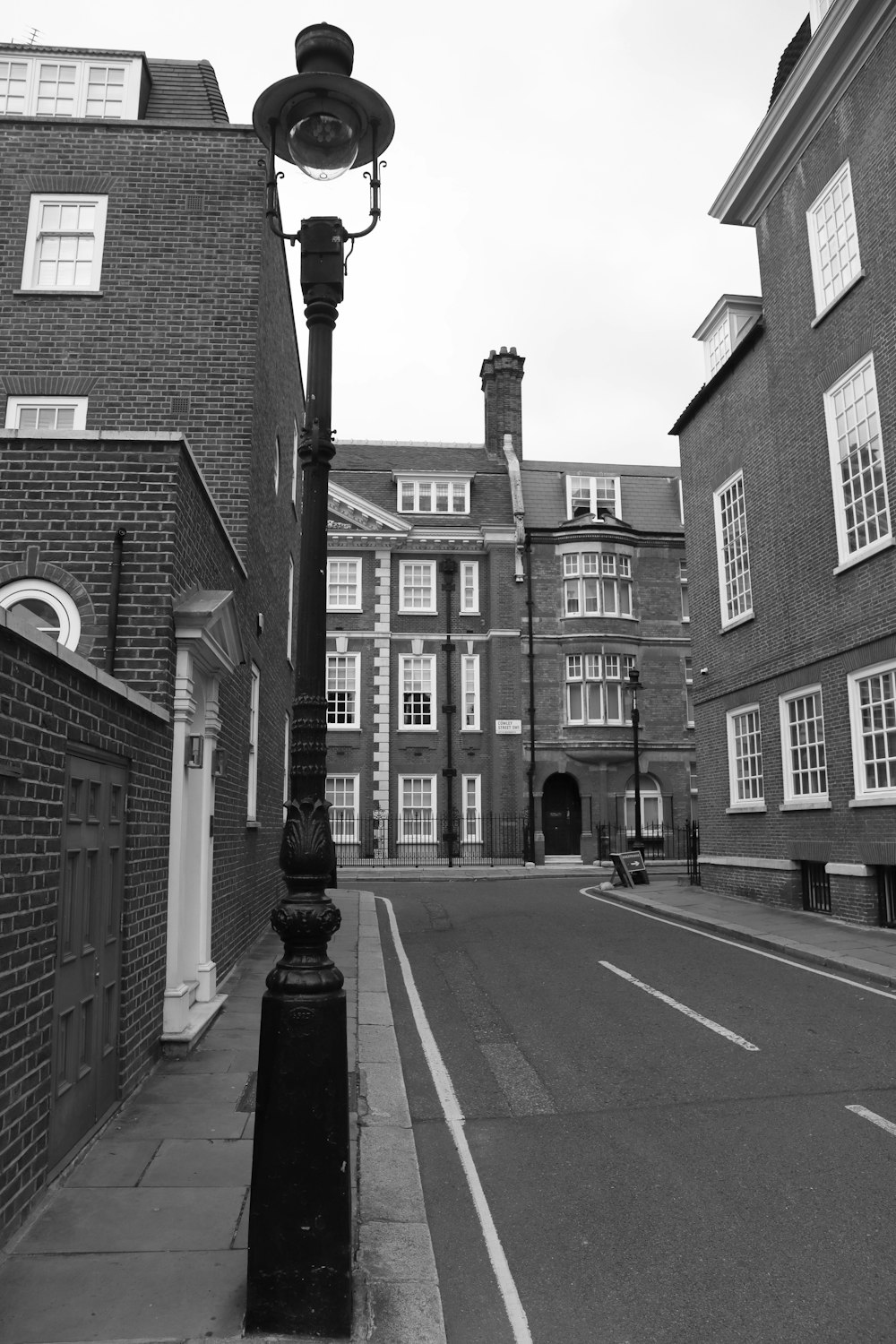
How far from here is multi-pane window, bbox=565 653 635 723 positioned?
36.8 meters

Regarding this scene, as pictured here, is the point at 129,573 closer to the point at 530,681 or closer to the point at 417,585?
the point at 530,681

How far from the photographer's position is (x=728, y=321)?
68.7 ft

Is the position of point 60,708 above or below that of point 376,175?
below

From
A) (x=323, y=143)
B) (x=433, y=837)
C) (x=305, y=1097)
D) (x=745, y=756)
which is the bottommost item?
(x=305, y=1097)

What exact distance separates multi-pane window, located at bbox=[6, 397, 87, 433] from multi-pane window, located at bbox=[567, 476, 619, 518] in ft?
93.6

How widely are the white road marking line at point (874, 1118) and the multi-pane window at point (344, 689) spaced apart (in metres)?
30.1

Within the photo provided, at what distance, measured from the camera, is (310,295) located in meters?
4.84

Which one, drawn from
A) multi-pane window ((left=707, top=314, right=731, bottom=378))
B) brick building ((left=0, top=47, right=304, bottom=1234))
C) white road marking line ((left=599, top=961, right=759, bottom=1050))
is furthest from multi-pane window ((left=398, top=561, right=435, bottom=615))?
white road marking line ((left=599, top=961, right=759, bottom=1050))

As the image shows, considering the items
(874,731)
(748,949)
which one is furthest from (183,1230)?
(874,731)

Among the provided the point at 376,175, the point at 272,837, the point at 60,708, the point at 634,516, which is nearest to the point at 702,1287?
the point at 60,708

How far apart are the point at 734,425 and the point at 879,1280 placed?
18.0 m

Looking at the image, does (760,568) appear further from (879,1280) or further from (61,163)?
(879,1280)

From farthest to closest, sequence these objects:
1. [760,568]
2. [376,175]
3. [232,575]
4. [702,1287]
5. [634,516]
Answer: [634,516]
[760,568]
[232,575]
[376,175]
[702,1287]

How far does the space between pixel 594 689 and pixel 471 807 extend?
6.17 metres
